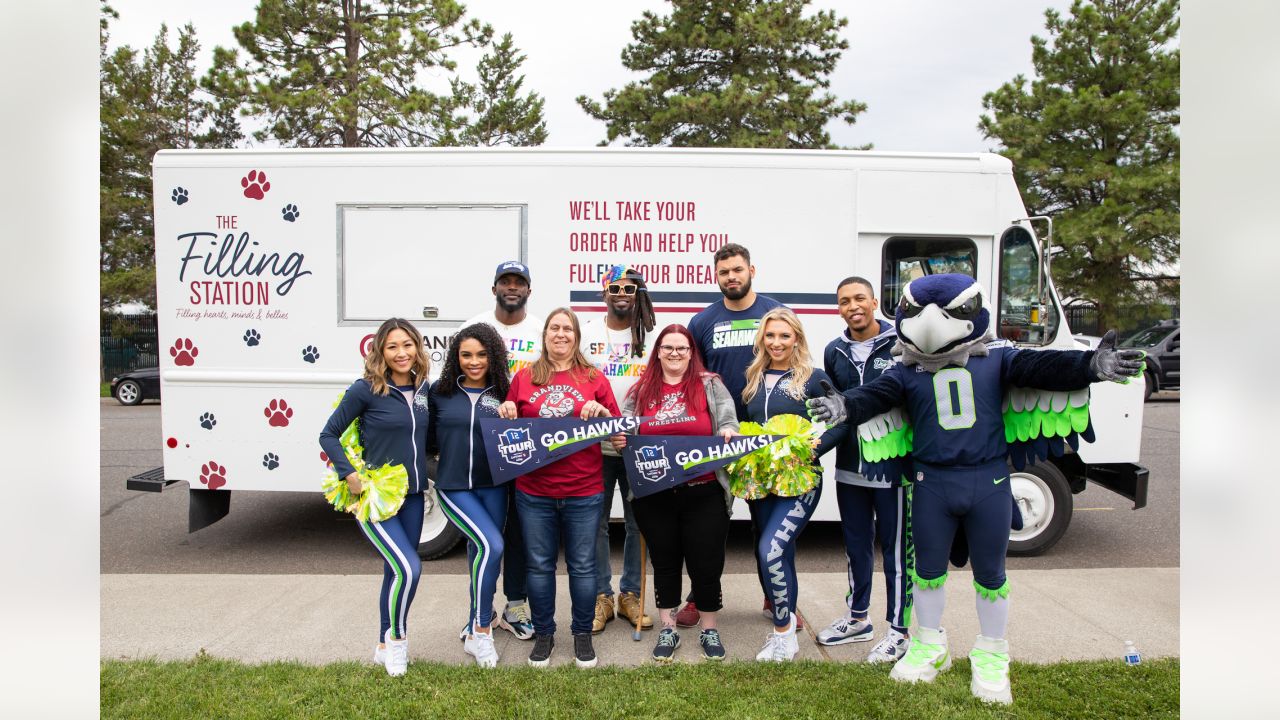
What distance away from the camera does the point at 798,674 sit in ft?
11.9

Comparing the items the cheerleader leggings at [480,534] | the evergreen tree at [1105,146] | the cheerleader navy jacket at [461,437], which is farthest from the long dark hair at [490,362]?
the evergreen tree at [1105,146]

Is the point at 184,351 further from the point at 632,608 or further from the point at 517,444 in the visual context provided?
the point at 632,608

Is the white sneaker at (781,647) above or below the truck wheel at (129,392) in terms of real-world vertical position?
below

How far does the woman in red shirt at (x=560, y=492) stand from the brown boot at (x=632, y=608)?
0.48 metres

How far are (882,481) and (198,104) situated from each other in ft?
86.4

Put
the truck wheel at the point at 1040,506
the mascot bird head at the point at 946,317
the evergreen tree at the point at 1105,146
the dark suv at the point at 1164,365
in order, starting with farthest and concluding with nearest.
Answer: the evergreen tree at the point at 1105,146 → the dark suv at the point at 1164,365 → the truck wheel at the point at 1040,506 → the mascot bird head at the point at 946,317

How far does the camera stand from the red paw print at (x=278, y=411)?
17.8ft

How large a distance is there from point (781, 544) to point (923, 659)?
0.82 meters

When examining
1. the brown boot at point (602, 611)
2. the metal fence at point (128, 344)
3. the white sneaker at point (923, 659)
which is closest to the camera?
the white sneaker at point (923, 659)

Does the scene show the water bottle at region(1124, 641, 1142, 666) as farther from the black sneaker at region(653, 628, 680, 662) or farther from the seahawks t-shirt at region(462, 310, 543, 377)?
the seahawks t-shirt at region(462, 310, 543, 377)

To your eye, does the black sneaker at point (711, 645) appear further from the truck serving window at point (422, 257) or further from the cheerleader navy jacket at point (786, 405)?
the truck serving window at point (422, 257)

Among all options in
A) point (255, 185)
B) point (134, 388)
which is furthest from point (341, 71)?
point (255, 185)
